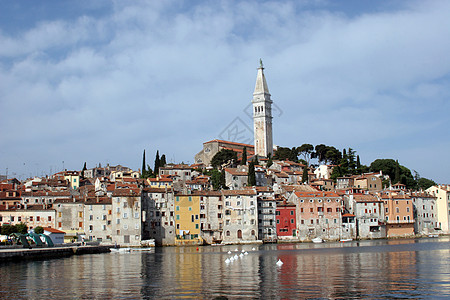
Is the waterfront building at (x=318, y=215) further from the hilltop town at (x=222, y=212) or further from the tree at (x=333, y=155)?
the tree at (x=333, y=155)

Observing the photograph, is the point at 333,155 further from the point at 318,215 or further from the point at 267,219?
the point at 267,219

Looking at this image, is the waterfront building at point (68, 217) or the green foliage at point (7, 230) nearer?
the green foliage at point (7, 230)

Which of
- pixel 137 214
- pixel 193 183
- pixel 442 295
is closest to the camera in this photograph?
pixel 442 295

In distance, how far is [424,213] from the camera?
3433 inches

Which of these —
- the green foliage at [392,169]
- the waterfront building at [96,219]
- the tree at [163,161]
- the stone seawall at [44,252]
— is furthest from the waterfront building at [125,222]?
the green foliage at [392,169]

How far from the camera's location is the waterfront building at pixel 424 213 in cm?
8612

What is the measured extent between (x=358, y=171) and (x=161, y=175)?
40.1 m

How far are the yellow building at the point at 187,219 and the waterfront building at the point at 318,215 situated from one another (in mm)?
14322

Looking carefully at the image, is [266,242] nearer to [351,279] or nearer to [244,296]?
[351,279]

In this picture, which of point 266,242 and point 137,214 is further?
point 266,242

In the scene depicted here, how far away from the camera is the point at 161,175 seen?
9562 cm

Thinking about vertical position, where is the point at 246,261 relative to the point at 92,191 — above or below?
below

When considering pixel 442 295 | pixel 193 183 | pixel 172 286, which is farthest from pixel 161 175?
pixel 442 295

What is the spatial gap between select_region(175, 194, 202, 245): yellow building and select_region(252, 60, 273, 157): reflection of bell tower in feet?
204
